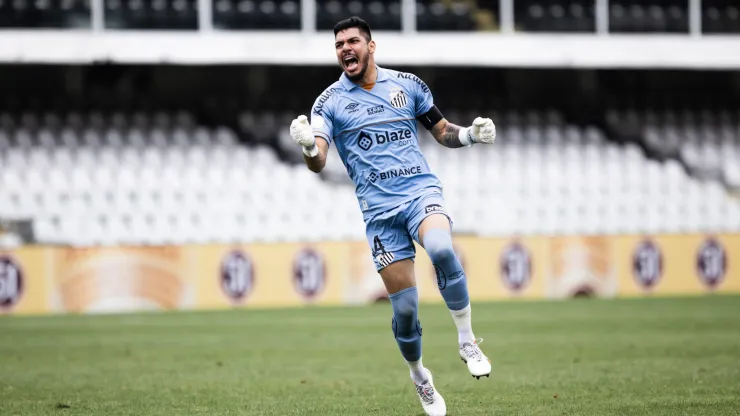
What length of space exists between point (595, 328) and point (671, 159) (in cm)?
1284

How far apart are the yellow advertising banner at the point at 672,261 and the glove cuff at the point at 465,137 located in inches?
546

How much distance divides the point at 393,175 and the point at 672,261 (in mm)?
14775

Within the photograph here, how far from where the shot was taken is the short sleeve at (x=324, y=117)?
7.28 meters

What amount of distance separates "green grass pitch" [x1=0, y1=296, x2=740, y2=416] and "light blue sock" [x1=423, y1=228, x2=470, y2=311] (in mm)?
799

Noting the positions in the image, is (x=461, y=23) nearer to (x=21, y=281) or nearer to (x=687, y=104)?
(x=687, y=104)

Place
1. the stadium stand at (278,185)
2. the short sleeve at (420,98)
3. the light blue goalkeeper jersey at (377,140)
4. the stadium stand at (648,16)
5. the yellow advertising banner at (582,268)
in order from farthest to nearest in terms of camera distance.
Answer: the stadium stand at (648,16), the stadium stand at (278,185), the yellow advertising banner at (582,268), the short sleeve at (420,98), the light blue goalkeeper jersey at (377,140)

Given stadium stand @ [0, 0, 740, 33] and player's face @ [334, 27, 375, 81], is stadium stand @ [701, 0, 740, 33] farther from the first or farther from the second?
player's face @ [334, 27, 375, 81]

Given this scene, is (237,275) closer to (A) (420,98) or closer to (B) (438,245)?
(A) (420,98)

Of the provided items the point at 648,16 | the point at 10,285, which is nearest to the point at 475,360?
the point at 10,285

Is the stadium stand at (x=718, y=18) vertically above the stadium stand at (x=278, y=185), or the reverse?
the stadium stand at (x=718, y=18)

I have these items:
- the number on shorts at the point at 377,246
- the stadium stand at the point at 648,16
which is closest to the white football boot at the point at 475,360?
the number on shorts at the point at 377,246

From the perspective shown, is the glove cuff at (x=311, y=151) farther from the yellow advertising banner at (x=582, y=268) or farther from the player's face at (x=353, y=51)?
the yellow advertising banner at (x=582, y=268)

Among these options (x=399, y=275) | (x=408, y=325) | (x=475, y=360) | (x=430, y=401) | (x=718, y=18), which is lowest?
(x=430, y=401)

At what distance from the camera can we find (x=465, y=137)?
7.62m
